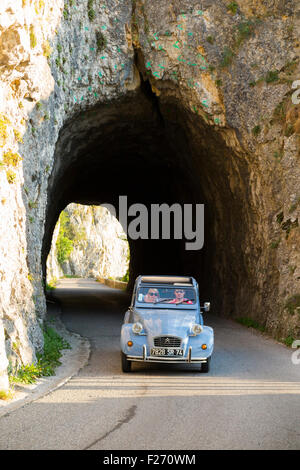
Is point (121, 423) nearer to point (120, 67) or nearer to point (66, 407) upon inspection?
point (66, 407)

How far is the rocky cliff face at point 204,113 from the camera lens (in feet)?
52.3

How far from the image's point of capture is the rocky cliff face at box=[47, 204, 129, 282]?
85.3m

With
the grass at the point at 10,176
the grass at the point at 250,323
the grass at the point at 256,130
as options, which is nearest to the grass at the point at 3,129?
the grass at the point at 10,176

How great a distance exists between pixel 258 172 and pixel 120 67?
6600 millimetres

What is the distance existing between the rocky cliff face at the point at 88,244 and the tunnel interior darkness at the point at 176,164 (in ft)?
170

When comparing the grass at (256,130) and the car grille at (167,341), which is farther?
the grass at (256,130)

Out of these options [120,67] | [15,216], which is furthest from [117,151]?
[15,216]

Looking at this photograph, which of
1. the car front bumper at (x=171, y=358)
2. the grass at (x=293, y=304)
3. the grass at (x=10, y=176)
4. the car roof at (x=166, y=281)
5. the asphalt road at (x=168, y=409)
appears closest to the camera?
the asphalt road at (x=168, y=409)

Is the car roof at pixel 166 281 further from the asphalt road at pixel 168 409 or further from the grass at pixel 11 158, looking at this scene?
the grass at pixel 11 158

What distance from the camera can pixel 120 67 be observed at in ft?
65.1

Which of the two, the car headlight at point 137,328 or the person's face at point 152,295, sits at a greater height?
the person's face at point 152,295

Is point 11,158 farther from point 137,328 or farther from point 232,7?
point 232,7

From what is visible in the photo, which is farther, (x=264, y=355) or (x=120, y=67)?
(x=120, y=67)
